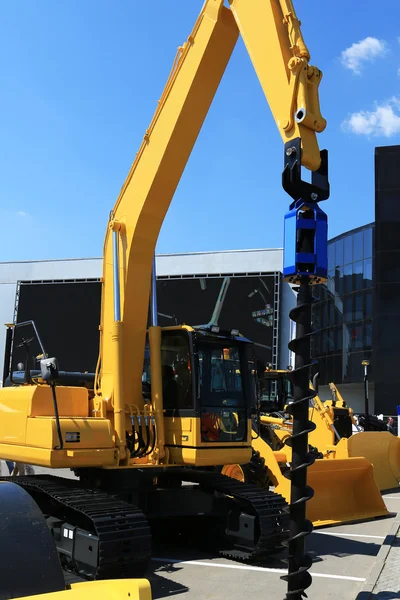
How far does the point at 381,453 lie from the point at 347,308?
25.4 metres

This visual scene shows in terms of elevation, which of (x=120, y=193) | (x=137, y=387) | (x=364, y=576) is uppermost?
(x=120, y=193)

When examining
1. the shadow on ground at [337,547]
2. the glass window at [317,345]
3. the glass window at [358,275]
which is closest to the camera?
the shadow on ground at [337,547]

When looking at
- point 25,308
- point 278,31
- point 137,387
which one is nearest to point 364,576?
point 137,387

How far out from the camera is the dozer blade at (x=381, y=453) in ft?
44.2

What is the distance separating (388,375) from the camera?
3634 centimetres

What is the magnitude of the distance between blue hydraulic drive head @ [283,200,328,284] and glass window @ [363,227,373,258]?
34.9 m

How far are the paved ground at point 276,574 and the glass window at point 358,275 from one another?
30.1 meters

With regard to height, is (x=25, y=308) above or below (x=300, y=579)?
above

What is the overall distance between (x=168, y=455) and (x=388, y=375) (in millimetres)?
30779

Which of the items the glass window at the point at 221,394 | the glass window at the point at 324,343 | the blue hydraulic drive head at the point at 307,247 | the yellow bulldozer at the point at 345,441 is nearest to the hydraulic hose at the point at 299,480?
the blue hydraulic drive head at the point at 307,247

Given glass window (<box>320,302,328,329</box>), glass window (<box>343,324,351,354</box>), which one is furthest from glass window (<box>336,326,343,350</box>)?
glass window (<box>320,302,328,329</box>)

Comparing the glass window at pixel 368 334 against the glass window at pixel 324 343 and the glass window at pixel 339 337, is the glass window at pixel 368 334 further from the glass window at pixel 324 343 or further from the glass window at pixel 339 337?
the glass window at pixel 324 343

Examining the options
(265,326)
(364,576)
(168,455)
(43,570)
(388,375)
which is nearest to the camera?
(43,570)

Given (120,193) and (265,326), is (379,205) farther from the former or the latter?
(120,193)
